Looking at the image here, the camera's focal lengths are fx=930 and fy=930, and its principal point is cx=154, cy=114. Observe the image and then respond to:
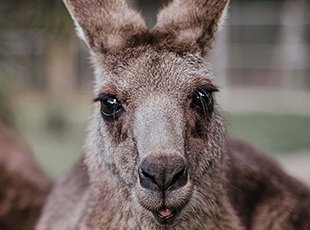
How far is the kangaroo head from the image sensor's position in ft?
16.3

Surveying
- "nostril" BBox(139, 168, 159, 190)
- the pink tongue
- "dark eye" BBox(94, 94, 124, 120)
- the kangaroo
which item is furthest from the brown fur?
"nostril" BBox(139, 168, 159, 190)

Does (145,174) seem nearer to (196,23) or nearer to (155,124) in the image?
(155,124)

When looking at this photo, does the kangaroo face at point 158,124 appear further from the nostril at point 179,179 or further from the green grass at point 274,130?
the green grass at point 274,130

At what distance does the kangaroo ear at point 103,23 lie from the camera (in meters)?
5.64

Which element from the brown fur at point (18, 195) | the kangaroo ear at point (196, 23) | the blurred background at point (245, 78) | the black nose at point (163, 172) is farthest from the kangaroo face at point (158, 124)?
the blurred background at point (245, 78)

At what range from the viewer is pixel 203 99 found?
5371mm

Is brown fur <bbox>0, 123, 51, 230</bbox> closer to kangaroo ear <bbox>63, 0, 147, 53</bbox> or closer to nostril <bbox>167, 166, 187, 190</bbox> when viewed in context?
kangaroo ear <bbox>63, 0, 147, 53</bbox>

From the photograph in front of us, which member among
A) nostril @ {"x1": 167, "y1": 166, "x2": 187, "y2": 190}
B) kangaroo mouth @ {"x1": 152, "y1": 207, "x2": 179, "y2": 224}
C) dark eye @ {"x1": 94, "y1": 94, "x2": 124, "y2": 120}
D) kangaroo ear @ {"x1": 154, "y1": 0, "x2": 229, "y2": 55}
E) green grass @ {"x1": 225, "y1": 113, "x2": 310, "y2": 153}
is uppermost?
kangaroo ear @ {"x1": 154, "y1": 0, "x2": 229, "y2": 55}

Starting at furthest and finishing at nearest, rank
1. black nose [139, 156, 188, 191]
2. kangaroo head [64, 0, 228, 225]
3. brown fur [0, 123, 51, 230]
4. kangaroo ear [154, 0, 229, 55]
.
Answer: brown fur [0, 123, 51, 230] → kangaroo ear [154, 0, 229, 55] → kangaroo head [64, 0, 228, 225] → black nose [139, 156, 188, 191]

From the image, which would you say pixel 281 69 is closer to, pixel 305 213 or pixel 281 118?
pixel 281 118

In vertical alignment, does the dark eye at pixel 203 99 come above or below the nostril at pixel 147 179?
above

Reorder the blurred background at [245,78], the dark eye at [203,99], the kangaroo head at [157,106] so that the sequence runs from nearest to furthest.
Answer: the kangaroo head at [157,106] < the dark eye at [203,99] < the blurred background at [245,78]

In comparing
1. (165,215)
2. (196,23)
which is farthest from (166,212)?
(196,23)

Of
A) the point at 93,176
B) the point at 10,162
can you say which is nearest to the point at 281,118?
the point at 10,162
